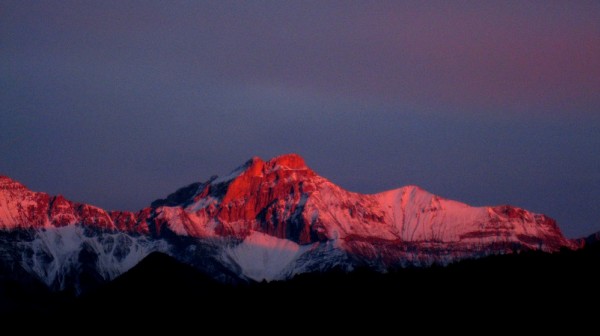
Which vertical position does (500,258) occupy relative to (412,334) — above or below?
above

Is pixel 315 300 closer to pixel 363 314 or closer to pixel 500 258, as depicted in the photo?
pixel 363 314

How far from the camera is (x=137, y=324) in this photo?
119 metres

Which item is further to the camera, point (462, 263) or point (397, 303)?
point (462, 263)

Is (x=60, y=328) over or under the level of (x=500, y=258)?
under

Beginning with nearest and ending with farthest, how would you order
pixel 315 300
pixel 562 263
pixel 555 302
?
Result: pixel 555 302
pixel 562 263
pixel 315 300

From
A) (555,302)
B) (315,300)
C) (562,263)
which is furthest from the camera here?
(315,300)

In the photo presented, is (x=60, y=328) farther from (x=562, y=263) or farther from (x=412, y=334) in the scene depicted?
(x=562, y=263)

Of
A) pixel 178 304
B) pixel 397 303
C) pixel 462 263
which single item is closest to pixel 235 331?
pixel 178 304

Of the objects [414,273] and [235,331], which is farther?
[414,273]

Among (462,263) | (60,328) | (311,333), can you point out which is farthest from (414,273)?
(60,328)

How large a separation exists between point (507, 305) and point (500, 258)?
16.6 meters

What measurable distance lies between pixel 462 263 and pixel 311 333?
21393mm

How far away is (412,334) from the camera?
11131cm

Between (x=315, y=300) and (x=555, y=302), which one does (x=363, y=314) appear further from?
(x=555, y=302)
